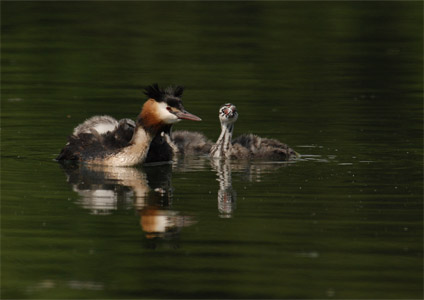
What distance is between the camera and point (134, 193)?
41.1 feet

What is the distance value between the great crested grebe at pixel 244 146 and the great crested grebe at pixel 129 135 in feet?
3.37

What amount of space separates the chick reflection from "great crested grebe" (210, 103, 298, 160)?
0.78 feet

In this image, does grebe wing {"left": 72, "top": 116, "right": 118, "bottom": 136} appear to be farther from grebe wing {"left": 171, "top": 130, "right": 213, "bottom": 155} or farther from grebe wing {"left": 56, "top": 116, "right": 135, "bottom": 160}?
grebe wing {"left": 171, "top": 130, "right": 213, "bottom": 155}

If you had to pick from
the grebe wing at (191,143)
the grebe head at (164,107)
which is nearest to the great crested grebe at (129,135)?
the grebe head at (164,107)

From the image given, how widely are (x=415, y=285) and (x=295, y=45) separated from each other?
836 inches

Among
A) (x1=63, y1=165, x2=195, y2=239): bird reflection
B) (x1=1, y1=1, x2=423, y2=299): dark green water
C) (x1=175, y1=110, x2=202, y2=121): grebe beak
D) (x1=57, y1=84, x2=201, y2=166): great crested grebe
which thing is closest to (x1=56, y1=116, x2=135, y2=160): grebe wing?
(x1=57, y1=84, x2=201, y2=166): great crested grebe

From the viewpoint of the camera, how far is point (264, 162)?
14.9 m

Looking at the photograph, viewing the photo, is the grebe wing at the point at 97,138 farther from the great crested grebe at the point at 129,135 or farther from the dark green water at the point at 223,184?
the dark green water at the point at 223,184

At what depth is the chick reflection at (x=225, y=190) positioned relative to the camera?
11.4 m

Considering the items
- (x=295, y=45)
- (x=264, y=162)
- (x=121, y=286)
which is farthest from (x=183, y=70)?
(x=121, y=286)

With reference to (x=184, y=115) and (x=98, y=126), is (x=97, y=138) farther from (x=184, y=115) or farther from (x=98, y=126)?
(x=184, y=115)

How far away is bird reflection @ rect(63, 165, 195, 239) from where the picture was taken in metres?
10.8

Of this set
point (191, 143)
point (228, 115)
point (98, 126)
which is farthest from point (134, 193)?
point (191, 143)

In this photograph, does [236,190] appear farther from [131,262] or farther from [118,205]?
[131,262]
